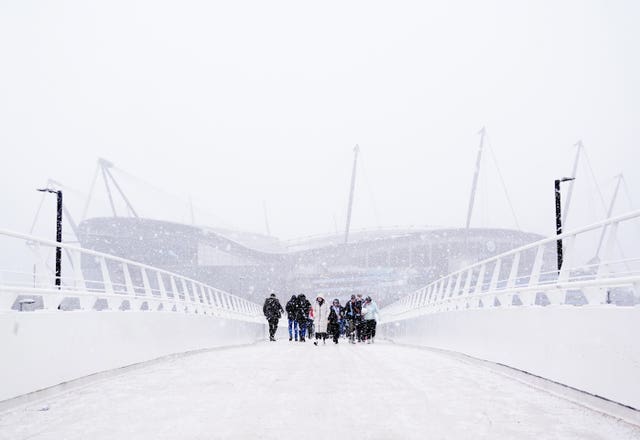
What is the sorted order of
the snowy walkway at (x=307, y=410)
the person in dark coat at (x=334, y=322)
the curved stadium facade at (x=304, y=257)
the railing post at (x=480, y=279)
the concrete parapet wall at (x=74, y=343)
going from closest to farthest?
the snowy walkway at (x=307, y=410) → the concrete parapet wall at (x=74, y=343) → the railing post at (x=480, y=279) → the person in dark coat at (x=334, y=322) → the curved stadium facade at (x=304, y=257)

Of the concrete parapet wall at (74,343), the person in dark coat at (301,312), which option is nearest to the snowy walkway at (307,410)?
the concrete parapet wall at (74,343)

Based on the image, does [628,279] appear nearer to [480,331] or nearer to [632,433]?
[632,433]

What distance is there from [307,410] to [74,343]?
12.2ft

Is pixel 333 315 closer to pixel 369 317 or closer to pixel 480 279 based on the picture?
pixel 369 317

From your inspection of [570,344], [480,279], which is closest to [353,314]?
[480,279]

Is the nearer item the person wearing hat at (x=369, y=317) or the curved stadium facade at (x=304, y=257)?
the person wearing hat at (x=369, y=317)

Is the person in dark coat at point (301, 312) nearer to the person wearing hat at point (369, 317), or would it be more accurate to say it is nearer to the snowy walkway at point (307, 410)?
the person wearing hat at point (369, 317)

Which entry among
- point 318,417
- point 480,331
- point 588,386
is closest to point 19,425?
point 318,417

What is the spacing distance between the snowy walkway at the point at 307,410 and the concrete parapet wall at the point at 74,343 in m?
0.29

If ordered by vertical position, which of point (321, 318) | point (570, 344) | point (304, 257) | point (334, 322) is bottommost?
point (570, 344)

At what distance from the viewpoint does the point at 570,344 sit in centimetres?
719

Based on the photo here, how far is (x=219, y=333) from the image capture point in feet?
64.7

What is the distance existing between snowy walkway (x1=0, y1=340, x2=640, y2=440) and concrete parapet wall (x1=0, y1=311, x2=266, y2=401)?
11.5 inches

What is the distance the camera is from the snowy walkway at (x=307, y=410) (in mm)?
4898
